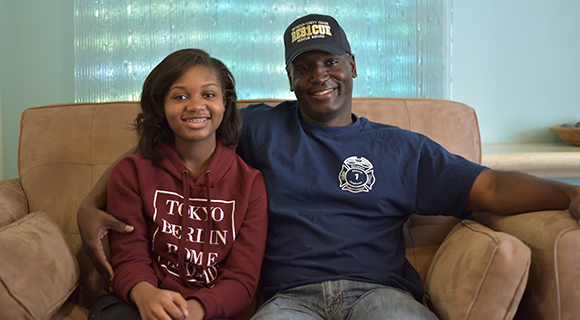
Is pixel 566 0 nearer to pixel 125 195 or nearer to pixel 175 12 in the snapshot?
pixel 175 12

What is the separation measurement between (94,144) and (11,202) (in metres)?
0.30

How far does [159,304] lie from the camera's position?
3.04ft

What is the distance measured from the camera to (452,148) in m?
1.48

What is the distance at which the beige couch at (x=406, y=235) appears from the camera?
0.92m

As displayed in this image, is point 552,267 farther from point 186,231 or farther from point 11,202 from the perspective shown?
point 11,202

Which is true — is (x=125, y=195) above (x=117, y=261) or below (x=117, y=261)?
above

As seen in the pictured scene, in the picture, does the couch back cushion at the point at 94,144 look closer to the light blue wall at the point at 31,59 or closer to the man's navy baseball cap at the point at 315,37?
the man's navy baseball cap at the point at 315,37

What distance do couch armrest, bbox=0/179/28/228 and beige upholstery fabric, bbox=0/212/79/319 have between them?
0.12 metres

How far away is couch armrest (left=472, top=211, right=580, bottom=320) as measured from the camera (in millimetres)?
905

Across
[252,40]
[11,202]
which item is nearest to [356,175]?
[11,202]

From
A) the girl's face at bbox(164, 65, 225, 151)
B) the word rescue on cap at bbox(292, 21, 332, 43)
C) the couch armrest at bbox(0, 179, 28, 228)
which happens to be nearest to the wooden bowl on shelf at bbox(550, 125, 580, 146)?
the word rescue on cap at bbox(292, 21, 332, 43)

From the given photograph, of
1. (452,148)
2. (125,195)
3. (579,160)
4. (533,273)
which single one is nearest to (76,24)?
(125,195)

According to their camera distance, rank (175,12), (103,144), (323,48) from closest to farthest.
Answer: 1. (323,48)
2. (103,144)
3. (175,12)

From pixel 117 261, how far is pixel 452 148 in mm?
1137
